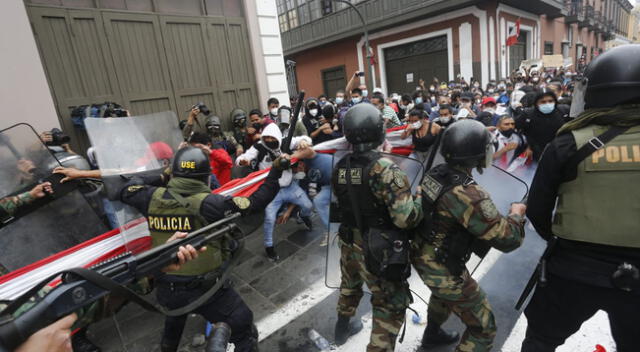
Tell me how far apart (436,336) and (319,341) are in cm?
92

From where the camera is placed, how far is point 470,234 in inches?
80.7

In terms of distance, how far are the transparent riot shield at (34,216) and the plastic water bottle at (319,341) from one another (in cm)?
186

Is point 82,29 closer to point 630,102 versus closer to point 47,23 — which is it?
point 47,23

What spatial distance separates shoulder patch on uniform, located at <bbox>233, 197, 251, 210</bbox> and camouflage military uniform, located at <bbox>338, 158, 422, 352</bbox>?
809 mm

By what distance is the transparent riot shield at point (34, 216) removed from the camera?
8.34 feet

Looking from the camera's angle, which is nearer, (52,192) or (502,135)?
(52,192)

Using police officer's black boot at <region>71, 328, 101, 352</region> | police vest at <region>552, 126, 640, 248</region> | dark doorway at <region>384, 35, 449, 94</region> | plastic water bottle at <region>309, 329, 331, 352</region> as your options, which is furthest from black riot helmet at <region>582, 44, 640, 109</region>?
dark doorway at <region>384, 35, 449, 94</region>

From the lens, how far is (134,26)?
6020 millimetres

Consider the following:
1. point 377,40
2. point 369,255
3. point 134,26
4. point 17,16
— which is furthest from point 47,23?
point 377,40

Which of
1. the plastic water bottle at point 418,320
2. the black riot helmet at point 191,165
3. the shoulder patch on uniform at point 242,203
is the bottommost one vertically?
the plastic water bottle at point 418,320

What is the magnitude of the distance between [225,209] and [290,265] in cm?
208

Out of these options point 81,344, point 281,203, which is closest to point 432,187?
point 281,203

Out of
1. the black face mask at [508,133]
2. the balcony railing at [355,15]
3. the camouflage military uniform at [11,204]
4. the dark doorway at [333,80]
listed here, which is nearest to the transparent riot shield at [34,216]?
the camouflage military uniform at [11,204]

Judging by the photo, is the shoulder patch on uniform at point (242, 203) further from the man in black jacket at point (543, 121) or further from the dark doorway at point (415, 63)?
the dark doorway at point (415, 63)
